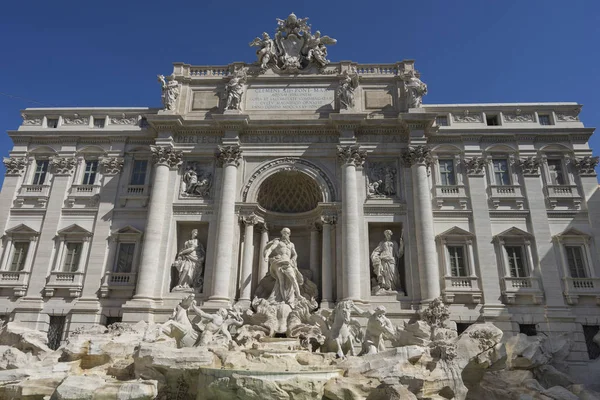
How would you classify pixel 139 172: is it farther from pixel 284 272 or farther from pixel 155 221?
pixel 284 272

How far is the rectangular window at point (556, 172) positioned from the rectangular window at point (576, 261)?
355 centimetres

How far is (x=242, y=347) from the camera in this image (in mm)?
15469

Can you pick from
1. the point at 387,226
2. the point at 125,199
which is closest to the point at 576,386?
the point at 387,226

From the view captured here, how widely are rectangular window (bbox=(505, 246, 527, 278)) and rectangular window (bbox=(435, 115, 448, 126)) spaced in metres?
7.35

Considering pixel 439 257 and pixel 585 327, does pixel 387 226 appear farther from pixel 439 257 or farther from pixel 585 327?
pixel 585 327

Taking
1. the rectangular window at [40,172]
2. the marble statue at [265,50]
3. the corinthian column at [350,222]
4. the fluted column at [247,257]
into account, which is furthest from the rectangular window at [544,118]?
the rectangular window at [40,172]

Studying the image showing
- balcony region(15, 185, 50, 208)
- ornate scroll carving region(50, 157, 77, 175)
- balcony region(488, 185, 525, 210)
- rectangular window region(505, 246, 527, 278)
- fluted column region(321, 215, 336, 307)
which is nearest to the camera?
fluted column region(321, 215, 336, 307)

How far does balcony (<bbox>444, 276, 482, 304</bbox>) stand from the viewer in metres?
19.2

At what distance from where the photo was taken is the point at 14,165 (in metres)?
22.8

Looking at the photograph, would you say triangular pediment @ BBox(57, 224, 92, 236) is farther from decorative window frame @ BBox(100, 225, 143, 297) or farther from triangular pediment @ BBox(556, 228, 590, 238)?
triangular pediment @ BBox(556, 228, 590, 238)

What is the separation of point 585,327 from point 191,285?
18.5 meters

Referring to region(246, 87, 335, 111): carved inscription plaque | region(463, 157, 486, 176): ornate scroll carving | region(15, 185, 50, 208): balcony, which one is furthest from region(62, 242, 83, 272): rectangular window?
region(463, 157, 486, 176): ornate scroll carving

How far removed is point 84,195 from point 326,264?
13439mm

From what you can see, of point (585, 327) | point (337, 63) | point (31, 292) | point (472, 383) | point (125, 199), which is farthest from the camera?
point (337, 63)
